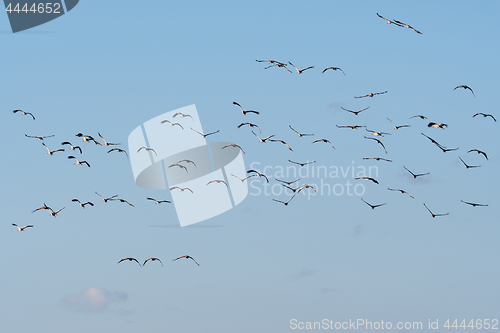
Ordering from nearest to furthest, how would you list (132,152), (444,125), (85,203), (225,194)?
(444,125), (85,203), (132,152), (225,194)

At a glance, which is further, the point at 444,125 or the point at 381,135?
the point at 381,135

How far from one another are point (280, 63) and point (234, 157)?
31696 mm

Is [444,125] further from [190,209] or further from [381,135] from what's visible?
[190,209]

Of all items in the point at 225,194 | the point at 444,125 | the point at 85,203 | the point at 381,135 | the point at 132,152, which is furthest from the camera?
the point at 225,194

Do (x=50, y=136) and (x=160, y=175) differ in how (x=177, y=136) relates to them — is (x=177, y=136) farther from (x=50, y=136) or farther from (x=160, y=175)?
(x=50, y=136)

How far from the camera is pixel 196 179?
332 feet

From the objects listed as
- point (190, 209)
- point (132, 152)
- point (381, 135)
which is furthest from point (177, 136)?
point (381, 135)

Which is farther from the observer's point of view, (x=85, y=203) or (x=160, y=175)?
(x=160, y=175)

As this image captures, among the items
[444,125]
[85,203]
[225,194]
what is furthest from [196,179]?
[444,125]

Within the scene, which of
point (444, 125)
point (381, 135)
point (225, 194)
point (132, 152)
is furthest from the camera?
point (225, 194)

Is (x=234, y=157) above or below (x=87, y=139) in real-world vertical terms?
below

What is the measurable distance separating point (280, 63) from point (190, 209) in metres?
39.4

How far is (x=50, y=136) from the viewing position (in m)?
73.2

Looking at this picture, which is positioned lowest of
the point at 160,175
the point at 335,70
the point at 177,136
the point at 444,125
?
the point at 160,175
